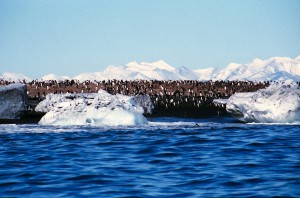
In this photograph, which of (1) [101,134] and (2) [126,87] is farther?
(2) [126,87]

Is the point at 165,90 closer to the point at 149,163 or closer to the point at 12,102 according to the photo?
the point at 12,102

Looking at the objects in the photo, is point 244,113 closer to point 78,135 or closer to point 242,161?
point 78,135

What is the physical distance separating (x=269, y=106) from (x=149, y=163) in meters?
15.3

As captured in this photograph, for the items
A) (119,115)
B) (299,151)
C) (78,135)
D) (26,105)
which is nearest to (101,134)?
(78,135)

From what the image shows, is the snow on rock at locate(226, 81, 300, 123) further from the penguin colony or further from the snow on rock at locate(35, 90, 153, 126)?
the penguin colony

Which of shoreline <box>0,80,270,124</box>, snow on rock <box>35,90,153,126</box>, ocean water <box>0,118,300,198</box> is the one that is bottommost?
ocean water <box>0,118,300,198</box>

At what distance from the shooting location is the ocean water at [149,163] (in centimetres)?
1112

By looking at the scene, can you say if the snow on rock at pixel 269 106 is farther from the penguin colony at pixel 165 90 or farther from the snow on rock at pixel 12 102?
the snow on rock at pixel 12 102

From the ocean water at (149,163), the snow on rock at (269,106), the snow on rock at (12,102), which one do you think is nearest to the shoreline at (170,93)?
the snow on rock at (12,102)

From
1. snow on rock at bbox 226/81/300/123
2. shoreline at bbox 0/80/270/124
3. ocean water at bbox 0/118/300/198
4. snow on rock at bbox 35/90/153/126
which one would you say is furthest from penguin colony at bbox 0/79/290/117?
ocean water at bbox 0/118/300/198

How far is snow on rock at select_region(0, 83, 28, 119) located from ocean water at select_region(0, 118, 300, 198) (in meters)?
8.46

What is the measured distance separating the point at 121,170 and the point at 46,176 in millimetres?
1563

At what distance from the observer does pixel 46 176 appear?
12547 mm

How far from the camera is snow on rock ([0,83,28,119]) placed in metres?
31.0
